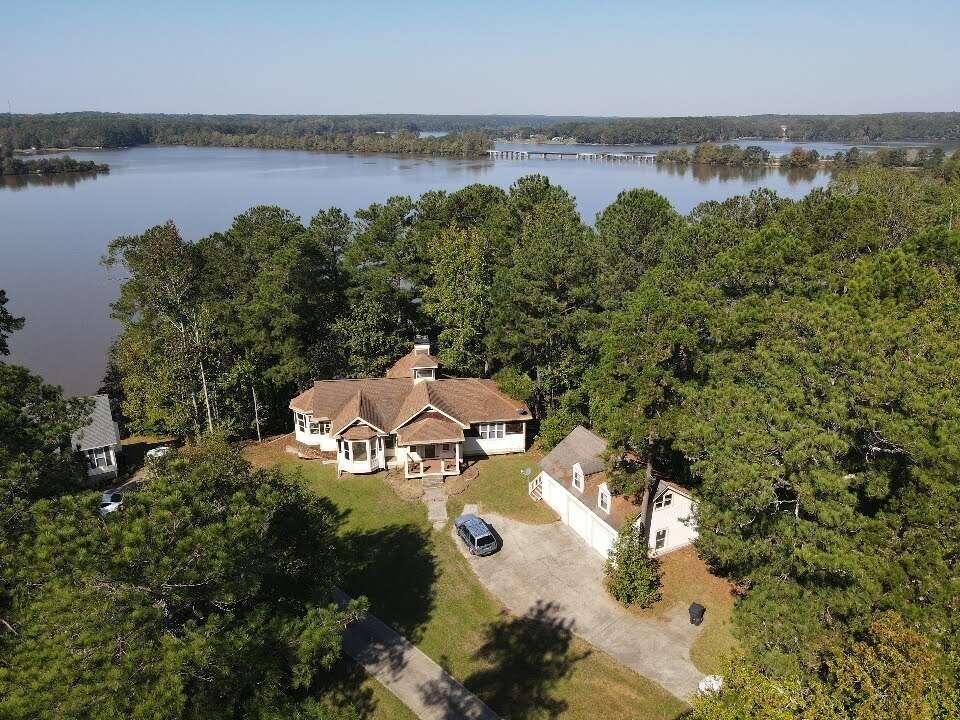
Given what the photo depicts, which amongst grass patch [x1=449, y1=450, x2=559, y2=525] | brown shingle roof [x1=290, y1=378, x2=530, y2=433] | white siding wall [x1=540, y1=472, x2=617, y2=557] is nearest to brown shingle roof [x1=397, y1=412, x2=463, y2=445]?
brown shingle roof [x1=290, y1=378, x2=530, y2=433]

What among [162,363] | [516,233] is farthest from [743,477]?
[516,233]

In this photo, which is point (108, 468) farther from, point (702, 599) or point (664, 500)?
point (702, 599)

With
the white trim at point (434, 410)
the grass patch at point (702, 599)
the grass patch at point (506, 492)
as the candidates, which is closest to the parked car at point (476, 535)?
the grass patch at point (506, 492)

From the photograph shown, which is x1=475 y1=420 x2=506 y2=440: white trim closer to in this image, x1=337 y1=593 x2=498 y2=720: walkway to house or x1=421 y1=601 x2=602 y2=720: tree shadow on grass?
x1=421 y1=601 x2=602 y2=720: tree shadow on grass

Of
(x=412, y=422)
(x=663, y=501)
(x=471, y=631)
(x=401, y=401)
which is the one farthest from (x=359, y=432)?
(x=663, y=501)

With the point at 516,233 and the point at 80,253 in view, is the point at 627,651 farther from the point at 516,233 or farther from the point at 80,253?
the point at 80,253
